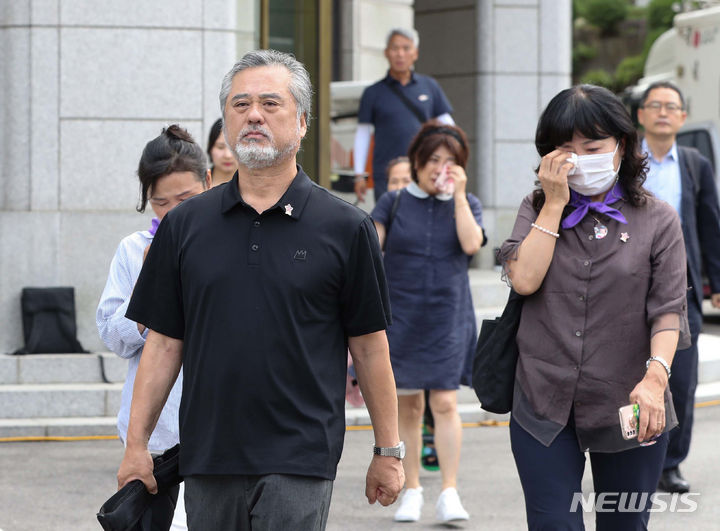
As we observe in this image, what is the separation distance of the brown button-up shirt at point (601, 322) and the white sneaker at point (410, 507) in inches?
96.4

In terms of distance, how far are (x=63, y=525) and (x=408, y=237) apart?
2.25 m

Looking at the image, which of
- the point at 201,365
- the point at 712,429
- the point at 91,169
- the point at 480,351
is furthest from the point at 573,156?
the point at 91,169

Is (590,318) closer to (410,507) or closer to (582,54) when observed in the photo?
(410,507)

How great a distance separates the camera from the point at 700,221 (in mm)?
7277

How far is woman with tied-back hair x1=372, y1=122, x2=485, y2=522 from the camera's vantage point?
6.96 metres

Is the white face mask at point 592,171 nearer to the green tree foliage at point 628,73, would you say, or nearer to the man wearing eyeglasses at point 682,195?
the man wearing eyeglasses at point 682,195

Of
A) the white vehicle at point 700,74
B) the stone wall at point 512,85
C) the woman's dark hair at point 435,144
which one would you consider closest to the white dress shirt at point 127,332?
A: the woman's dark hair at point 435,144

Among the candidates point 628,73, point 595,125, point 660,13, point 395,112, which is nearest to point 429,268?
point 595,125

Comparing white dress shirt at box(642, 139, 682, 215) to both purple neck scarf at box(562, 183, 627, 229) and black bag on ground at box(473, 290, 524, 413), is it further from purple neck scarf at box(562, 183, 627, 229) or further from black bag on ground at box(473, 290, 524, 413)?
black bag on ground at box(473, 290, 524, 413)

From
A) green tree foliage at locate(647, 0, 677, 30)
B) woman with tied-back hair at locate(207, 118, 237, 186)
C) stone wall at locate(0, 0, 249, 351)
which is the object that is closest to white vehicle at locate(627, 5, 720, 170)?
stone wall at locate(0, 0, 249, 351)

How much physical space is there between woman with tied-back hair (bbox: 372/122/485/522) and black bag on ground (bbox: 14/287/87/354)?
10.9 feet

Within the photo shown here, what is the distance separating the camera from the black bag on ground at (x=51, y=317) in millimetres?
9562

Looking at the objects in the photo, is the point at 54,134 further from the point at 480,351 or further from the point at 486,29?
the point at 480,351

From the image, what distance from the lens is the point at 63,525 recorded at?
21.5 feet
